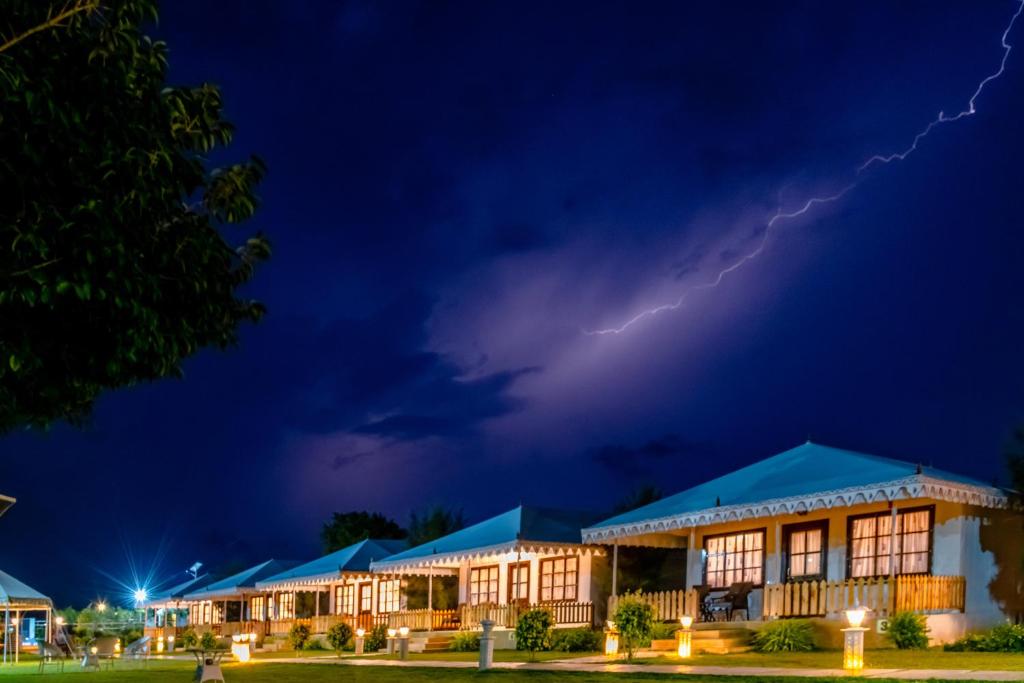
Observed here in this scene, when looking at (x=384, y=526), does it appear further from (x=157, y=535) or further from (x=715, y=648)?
(x=157, y=535)

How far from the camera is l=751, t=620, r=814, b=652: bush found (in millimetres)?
18531

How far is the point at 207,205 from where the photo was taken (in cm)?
914

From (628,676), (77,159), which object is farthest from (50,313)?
(628,676)

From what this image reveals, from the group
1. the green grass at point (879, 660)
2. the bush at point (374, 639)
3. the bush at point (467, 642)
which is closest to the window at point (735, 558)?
the bush at point (467, 642)

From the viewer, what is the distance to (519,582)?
31609mm

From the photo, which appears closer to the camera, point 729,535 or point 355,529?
point 729,535

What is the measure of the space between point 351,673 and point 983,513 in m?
11.1

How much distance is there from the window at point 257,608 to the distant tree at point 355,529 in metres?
8.62

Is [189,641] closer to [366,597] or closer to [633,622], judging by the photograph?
[366,597]

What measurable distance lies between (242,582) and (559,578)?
1696 centimetres

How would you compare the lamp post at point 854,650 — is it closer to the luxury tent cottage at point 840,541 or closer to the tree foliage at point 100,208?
the luxury tent cottage at point 840,541

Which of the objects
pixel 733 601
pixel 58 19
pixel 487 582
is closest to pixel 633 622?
pixel 733 601

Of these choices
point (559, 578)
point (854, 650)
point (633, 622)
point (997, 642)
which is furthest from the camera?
point (559, 578)

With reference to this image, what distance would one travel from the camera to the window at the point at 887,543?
2056 cm
